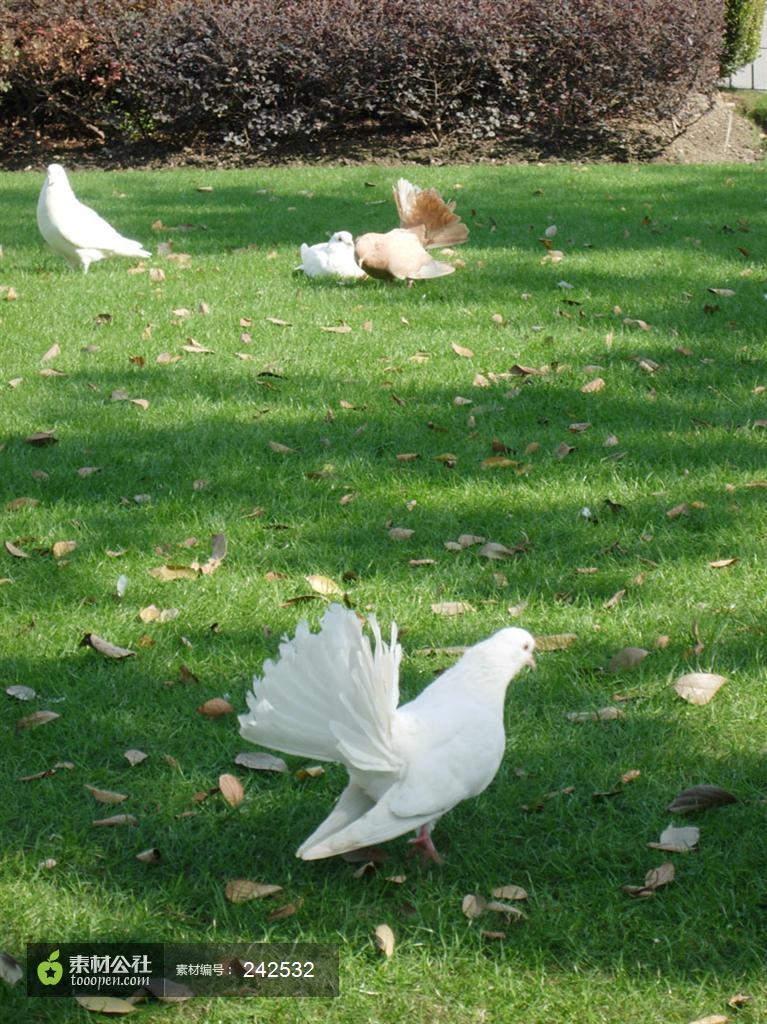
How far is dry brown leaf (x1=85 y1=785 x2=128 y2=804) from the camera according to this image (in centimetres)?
310

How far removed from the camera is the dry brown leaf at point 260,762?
324 cm

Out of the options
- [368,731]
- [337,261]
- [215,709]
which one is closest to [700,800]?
[368,731]

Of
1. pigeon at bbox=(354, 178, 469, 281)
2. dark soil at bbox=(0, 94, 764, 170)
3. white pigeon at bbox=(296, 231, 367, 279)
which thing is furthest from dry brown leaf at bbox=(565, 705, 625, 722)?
dark soil at bbox=(0, 94, 764, 170)

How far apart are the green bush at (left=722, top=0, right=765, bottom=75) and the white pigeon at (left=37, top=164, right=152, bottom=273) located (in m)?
9.83

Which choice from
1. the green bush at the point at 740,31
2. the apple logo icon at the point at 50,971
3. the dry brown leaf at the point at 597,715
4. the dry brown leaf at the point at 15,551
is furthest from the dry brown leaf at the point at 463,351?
the green bush at the point at 740,31

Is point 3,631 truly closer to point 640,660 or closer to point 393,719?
point 393,719

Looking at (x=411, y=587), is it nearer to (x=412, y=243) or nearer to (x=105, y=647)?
(x=105, y=647)

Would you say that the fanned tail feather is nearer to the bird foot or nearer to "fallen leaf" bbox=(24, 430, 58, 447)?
the bird foot

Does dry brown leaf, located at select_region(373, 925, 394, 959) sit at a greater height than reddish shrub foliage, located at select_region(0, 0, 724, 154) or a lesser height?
lesser

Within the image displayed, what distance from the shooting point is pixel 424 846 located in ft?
9.41

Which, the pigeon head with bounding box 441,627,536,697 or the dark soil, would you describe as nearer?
the pigeon head with bounding box 441,627,536,697

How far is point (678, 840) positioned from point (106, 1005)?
4.39ft

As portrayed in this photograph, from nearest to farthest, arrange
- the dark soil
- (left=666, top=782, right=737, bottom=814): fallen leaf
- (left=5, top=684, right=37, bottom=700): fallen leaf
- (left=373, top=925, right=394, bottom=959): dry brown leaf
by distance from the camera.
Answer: (left=373, top=925, right=394, bottom=959): dry brown leaf < (left=666, top=782, right=737, bottom=814): fallen leaf < (left=5, top=684, right=37, bottom=700): fallen leaf < the dark soil

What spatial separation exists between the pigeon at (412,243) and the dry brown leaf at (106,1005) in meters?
5.67
